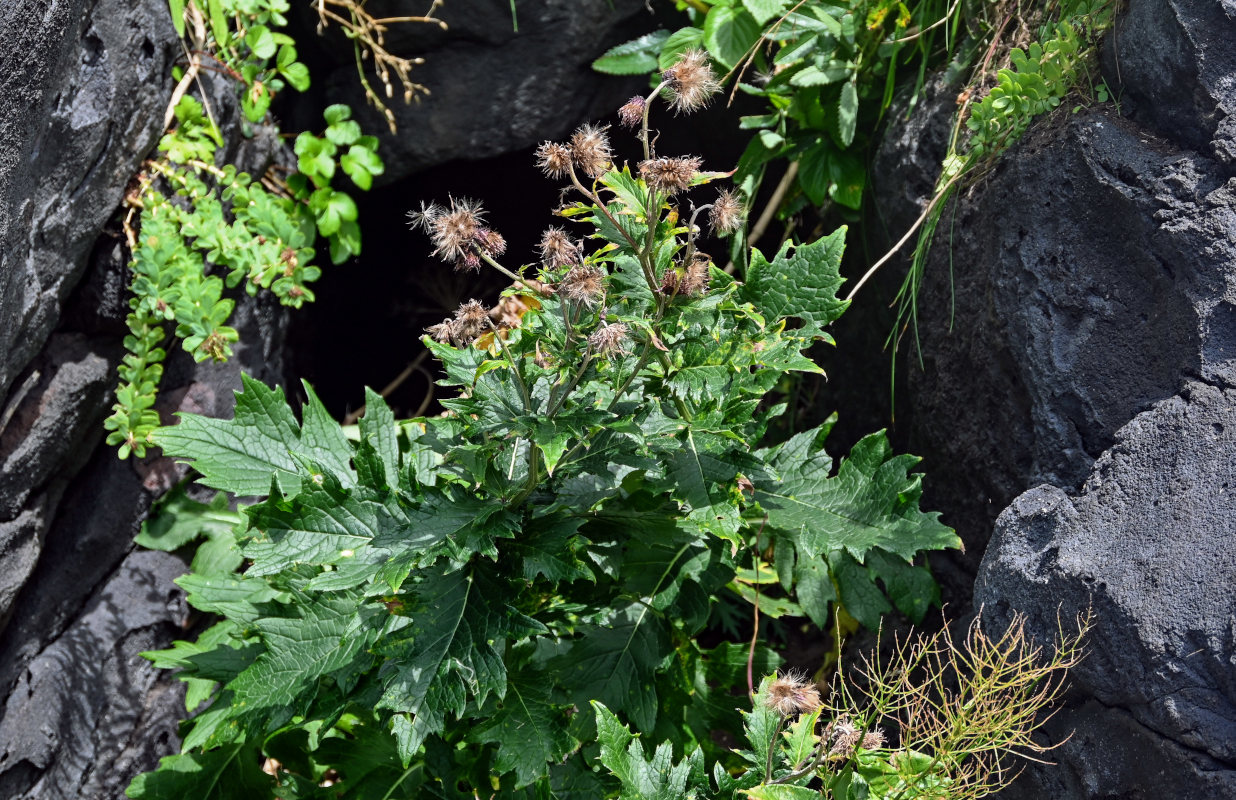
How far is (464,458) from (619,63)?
165cm

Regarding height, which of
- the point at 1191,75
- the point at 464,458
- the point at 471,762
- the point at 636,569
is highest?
the point at 1191,75

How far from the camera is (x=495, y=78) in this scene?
319 cm

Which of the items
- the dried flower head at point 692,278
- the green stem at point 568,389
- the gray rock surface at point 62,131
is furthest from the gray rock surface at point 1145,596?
the gray rock surface at point 62,131

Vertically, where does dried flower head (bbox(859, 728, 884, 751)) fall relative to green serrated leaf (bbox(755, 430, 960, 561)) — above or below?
below

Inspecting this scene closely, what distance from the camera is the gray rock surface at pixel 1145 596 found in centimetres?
155

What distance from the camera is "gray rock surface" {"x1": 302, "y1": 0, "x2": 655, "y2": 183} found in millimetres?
3107

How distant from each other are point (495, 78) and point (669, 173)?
1.91 m

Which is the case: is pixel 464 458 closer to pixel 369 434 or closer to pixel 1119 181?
pixel 369 434

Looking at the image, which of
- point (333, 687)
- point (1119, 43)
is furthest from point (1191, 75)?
point (333, 687)

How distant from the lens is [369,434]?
7.47ft

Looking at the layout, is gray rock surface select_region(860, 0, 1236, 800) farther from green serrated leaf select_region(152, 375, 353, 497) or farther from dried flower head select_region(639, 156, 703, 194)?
green serrated leaf select_region(152, 375, 353, 497)

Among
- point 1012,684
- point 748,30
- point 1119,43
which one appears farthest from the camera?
point 748,30

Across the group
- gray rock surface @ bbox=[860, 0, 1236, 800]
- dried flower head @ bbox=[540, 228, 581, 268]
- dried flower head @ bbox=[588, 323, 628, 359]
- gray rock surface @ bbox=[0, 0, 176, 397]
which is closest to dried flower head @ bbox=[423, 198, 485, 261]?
dried flower head @ bbox=[540, 228, 581, 268]

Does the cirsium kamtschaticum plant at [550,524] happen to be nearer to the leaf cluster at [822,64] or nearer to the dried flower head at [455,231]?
the dried flower head at [455,231]
